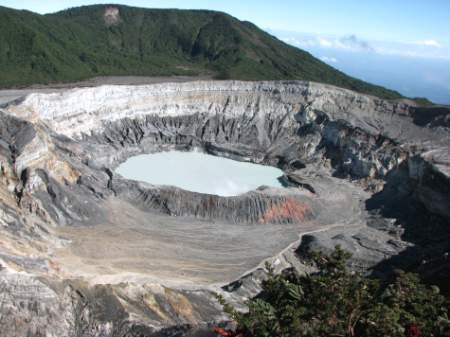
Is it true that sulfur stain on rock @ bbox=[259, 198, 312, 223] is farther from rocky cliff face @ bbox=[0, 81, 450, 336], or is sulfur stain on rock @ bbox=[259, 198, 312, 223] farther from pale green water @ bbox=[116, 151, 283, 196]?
pale green water @ bbox=[116, 151, 283, 196]

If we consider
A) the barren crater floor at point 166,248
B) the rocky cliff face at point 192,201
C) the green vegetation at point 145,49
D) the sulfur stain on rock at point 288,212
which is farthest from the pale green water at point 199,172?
the green vegetation at point 145,49

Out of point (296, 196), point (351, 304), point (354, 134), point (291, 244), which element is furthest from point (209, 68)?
point (351, 304)

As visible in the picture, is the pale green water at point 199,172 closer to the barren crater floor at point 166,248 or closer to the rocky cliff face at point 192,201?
the rocky cliff face at point 192,201

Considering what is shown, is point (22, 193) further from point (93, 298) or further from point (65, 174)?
point (93, 298)

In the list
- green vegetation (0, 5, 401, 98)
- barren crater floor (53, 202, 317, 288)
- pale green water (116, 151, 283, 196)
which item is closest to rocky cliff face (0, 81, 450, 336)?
barren crater floor (53, 202, 317, 288)

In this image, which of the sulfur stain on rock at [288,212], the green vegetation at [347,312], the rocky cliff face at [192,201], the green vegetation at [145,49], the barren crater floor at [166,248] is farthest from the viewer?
the green vegetation at [145,49]

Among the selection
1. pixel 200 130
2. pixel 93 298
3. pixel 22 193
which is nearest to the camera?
pixel 93 298

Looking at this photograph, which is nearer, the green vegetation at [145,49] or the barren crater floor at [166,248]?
the barren crater floor at [166,248]
